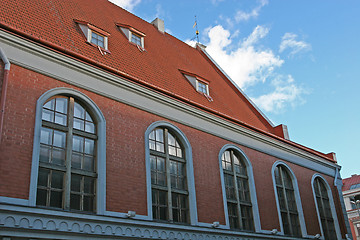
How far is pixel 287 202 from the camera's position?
19.0m

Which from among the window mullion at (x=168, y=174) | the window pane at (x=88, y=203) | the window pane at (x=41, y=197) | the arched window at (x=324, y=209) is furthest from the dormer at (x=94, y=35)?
the arched window at (x=324, y=209)

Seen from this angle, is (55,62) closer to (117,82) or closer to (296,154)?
(117,82)

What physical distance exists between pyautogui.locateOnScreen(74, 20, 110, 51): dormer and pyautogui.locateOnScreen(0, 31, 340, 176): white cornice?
6.67 ft

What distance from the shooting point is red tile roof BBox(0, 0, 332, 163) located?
12531mm

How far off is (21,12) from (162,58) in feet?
22.6

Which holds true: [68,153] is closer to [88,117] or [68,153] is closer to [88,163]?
→ [88,163]

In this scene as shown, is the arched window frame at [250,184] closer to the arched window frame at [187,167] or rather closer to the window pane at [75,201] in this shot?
the arched window frame at [187,167]

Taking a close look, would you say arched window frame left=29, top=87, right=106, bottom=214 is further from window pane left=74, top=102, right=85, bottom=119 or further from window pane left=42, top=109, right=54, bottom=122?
window pane left=42, top=109, right=54, bottom=122

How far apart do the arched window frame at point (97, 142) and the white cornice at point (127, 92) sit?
0.41 meters

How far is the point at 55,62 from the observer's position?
11836 millimetres

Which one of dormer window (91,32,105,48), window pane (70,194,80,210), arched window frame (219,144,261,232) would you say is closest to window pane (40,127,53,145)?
window pane (70,194,80,210)

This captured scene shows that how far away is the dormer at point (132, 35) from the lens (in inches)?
675

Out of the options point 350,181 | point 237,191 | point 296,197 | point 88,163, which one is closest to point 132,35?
point 88,163

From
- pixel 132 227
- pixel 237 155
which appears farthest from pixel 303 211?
pixel 132 227
